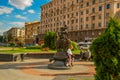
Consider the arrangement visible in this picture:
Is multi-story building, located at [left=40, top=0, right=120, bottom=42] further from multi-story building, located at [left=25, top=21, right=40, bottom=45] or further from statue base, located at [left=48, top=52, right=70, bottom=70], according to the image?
statue base, located at [left=48, top=52, right=70, bottom=70]

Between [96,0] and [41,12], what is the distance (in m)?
36.8

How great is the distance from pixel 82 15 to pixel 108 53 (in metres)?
59.7

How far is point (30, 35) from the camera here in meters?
114

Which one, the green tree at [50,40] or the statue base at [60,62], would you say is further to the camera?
the green tree at [50,40]

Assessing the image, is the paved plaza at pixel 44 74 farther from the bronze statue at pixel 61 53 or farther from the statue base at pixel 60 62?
the bronze statue at pixel 61 53

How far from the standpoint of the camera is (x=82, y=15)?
65.7 metres

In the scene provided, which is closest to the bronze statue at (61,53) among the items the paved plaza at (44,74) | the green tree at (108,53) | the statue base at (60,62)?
the statue base at (60,62)

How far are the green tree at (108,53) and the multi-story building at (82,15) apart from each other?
1704 inches

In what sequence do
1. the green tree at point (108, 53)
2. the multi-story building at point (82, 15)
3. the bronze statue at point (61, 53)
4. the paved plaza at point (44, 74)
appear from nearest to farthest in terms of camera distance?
the green tree at point (108, 53)
the paved plaza at point (44, 74)
the bronze statue at point (61, 53)
the multi-story building at point (82, 15)

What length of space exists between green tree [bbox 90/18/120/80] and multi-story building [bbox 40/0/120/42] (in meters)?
43.3

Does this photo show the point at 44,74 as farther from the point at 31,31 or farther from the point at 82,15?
the point at 31,31

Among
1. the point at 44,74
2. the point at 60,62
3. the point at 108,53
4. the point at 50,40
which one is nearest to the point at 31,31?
the point at 50,40

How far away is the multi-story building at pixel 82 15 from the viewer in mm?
56756

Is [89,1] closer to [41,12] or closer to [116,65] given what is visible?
[41,12]
